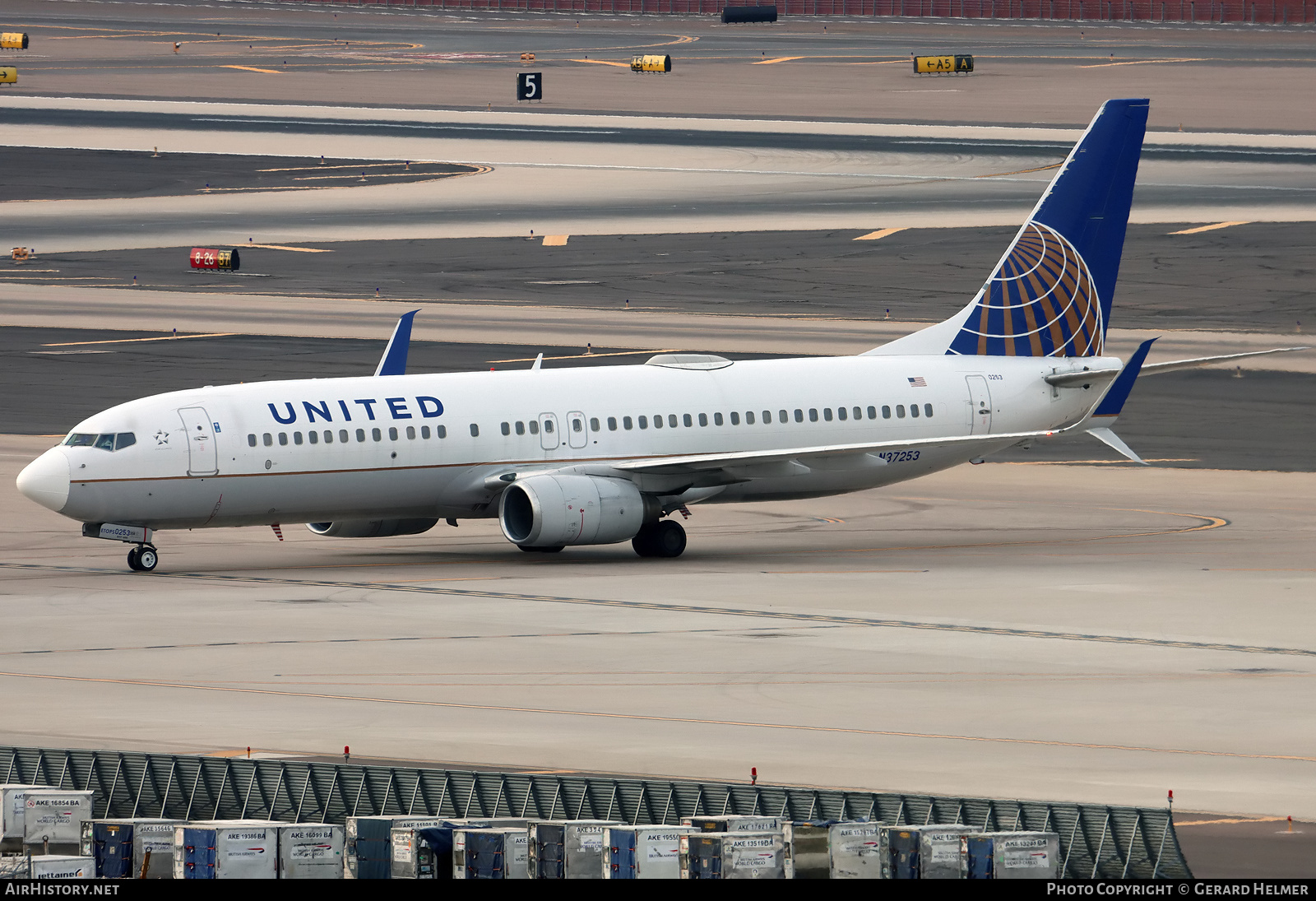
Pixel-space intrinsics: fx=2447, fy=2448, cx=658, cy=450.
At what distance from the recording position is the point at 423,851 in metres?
25.7

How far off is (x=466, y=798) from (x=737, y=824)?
436 cm

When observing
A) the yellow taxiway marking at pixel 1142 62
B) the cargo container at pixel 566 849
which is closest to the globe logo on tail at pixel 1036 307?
the cargo container at pixel 566 849

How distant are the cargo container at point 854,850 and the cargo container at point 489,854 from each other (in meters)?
3.23

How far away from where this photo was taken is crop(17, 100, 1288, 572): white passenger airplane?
51.3 meters

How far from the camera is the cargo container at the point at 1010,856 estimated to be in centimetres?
2505

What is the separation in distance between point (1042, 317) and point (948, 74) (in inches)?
5400

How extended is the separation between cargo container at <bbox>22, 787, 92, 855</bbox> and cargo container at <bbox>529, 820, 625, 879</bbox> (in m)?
5.13

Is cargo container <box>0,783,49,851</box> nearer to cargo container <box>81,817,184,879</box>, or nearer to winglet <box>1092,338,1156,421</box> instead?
cargo container <box>81,817,184,879</box>

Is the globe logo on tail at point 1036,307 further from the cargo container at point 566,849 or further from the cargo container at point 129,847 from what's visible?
the cargo container at point 129,847

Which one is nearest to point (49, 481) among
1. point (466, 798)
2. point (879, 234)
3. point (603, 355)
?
point (466, 798)

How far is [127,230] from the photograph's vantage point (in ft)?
409

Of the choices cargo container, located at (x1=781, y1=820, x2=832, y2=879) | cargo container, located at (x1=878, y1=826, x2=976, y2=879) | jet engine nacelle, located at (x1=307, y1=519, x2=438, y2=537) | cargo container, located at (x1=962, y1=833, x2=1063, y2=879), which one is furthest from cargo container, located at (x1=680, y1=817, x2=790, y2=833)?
jet engine nacelle, located at (x1=307, y1=519, x2=438, y2=537)

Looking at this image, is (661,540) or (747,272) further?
(747,272)

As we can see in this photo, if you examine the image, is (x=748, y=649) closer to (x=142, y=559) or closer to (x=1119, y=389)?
→ (x=142, y=559)
